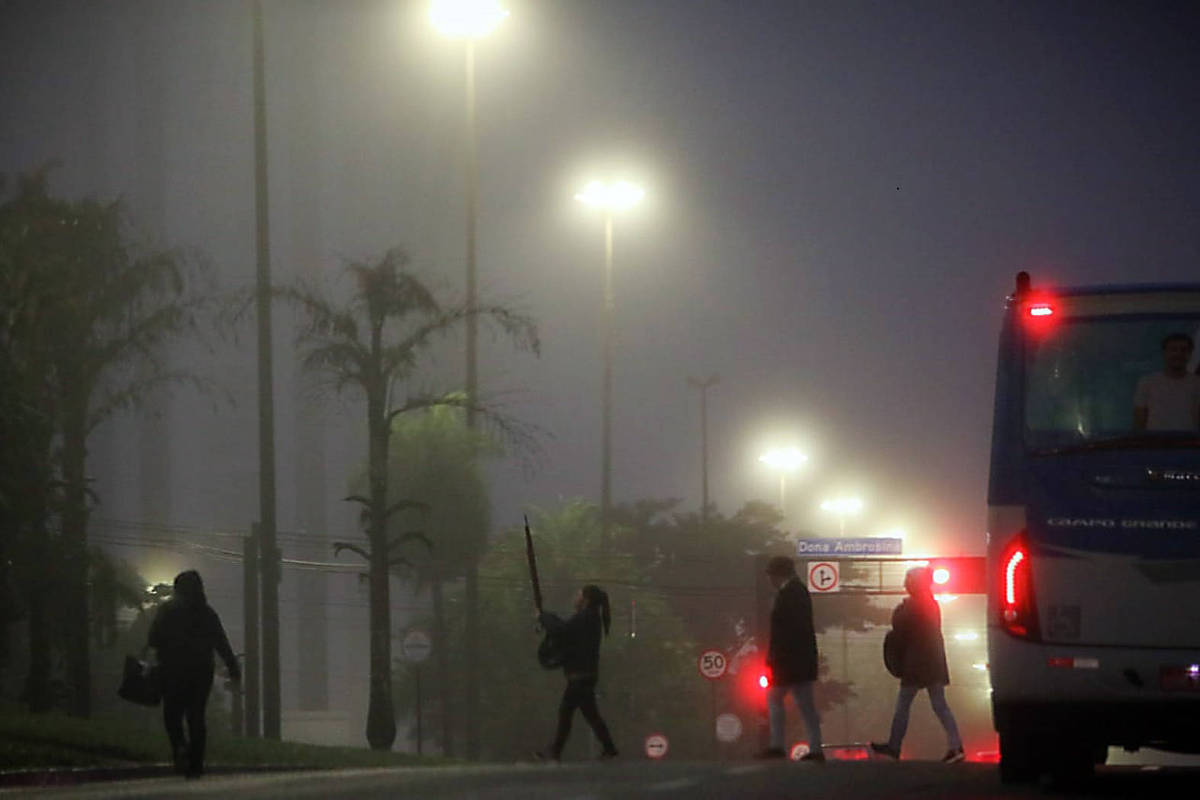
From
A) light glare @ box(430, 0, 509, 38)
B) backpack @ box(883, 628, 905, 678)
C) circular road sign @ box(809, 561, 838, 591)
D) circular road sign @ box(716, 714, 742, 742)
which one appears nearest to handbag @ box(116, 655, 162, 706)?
backpack @ box(883, 628, 905, 678)

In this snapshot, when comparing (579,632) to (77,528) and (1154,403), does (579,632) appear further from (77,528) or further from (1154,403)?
(77,528)

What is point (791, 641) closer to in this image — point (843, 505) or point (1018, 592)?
point (1018, 592)

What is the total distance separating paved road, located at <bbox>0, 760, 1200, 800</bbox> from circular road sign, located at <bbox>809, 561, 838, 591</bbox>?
33327 millimetres

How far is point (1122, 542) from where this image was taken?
1105 centimetres

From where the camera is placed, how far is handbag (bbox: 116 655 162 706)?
17703mm

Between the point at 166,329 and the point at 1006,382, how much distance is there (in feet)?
94.9

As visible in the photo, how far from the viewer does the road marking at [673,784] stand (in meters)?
13.4

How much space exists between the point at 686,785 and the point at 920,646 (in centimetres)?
539

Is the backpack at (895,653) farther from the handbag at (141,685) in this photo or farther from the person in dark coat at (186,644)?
the handbag at (141,685)

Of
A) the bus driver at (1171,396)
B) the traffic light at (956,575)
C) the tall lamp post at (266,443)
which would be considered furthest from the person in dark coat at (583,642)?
the traffic light at (956,575)

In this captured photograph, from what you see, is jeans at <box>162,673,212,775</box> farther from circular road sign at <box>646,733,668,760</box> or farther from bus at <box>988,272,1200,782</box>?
circular road sign at <box>646,733,668,760</box>

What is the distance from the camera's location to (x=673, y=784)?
14.1m

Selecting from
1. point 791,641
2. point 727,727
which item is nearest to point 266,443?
point 791,641

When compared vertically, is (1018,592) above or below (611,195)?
below
